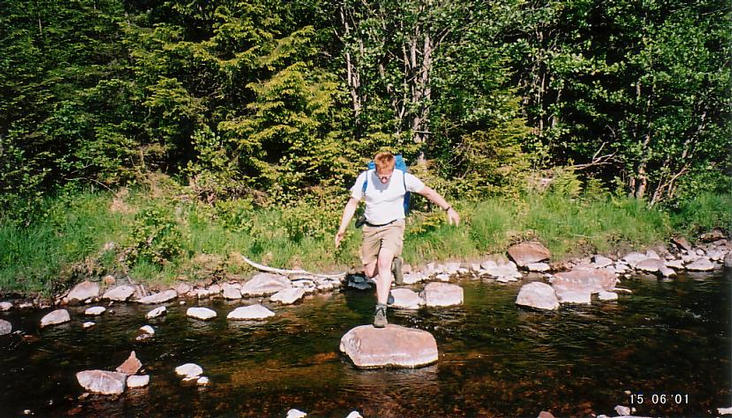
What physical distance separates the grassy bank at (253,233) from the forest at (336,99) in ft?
0.89

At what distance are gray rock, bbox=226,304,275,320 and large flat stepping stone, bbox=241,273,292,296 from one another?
1.46 metres

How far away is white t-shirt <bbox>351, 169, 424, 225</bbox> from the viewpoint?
709 cm

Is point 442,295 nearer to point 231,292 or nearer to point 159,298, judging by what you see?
point 231,292

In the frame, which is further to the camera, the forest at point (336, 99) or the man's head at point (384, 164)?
the forest at point (336, 99)

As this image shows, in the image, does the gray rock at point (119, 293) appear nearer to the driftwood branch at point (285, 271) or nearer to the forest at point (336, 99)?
the driftwood branch at point (285, 271)

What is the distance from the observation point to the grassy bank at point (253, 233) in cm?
1044

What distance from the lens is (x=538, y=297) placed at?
8.65 metres

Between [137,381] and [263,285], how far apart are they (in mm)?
4418

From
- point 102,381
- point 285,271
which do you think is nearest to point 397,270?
point 285,271

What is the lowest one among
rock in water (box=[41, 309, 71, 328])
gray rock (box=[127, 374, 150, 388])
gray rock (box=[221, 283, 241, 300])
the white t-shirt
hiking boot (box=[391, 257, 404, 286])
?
gray rock (box=[221, 283, 241, 300])

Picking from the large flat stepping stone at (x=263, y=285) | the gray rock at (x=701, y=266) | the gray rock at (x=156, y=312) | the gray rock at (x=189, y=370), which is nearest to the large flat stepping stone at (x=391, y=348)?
the gray rock at (x=189, y=370)

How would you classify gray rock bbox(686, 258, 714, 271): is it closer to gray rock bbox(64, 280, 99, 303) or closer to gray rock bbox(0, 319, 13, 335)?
gray rock bbox(64, 280, 99, 303)

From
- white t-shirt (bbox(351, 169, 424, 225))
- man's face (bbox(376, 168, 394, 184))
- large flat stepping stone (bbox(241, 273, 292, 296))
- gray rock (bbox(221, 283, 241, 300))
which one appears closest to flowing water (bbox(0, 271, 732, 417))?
gray rock (bbox(221, 283, 241, 300))

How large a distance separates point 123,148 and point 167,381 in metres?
11.2
